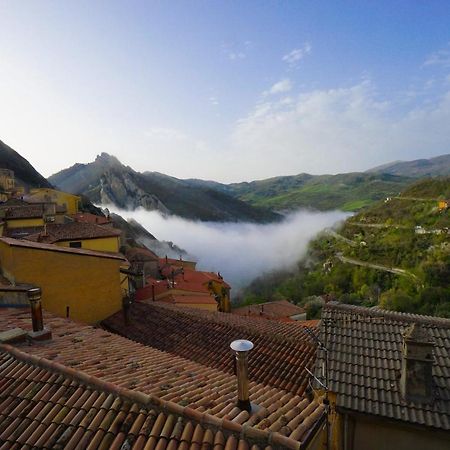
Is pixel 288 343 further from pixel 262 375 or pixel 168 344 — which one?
pixel 168 344

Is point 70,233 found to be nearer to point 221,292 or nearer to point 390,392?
point 221,292

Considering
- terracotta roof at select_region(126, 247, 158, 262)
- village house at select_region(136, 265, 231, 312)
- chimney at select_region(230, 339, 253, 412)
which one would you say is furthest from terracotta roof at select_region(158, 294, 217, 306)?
chimney at select_region(230, 339, 253, 412)

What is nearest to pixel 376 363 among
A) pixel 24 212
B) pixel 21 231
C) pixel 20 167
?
pixel 21 231

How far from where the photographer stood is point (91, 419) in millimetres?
4359

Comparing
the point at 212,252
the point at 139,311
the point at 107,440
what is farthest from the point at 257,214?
the point at 107,440

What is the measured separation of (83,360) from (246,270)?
87.6 m

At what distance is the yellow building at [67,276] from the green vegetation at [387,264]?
108 feet

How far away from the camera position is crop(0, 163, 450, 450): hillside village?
14.0ft

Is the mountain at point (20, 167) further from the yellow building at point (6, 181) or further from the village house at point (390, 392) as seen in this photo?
the village house at point (390, 392)

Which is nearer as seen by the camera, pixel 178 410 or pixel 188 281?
pixel 178 410

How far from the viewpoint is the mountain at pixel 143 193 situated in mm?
97625

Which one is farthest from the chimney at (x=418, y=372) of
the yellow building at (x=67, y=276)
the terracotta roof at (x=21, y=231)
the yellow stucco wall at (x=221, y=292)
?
the yellow stucco wall at (x=221, y=292)

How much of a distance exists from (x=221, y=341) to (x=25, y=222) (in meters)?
21.7

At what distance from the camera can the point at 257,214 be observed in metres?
158
